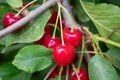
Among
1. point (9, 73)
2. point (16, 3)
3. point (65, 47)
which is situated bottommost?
point (9, 73)

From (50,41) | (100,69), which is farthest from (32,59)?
(100,69)

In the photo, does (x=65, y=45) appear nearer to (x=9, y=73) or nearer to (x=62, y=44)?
(x=62, y=44)

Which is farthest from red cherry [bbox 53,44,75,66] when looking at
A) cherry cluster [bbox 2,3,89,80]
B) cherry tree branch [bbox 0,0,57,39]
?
cherry tree branch [bbox 0,0,57,39]

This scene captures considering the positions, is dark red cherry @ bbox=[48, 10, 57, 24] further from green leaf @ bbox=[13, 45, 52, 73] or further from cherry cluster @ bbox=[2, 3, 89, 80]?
green leaf @ bbox=[13, 45, 52, 73]

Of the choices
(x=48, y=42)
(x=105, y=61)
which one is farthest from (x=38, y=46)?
(x=105, y=61)

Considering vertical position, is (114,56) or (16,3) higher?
(16,3)

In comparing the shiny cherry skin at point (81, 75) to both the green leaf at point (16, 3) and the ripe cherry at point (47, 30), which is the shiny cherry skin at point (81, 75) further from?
the green leaf at point (16, 3)
